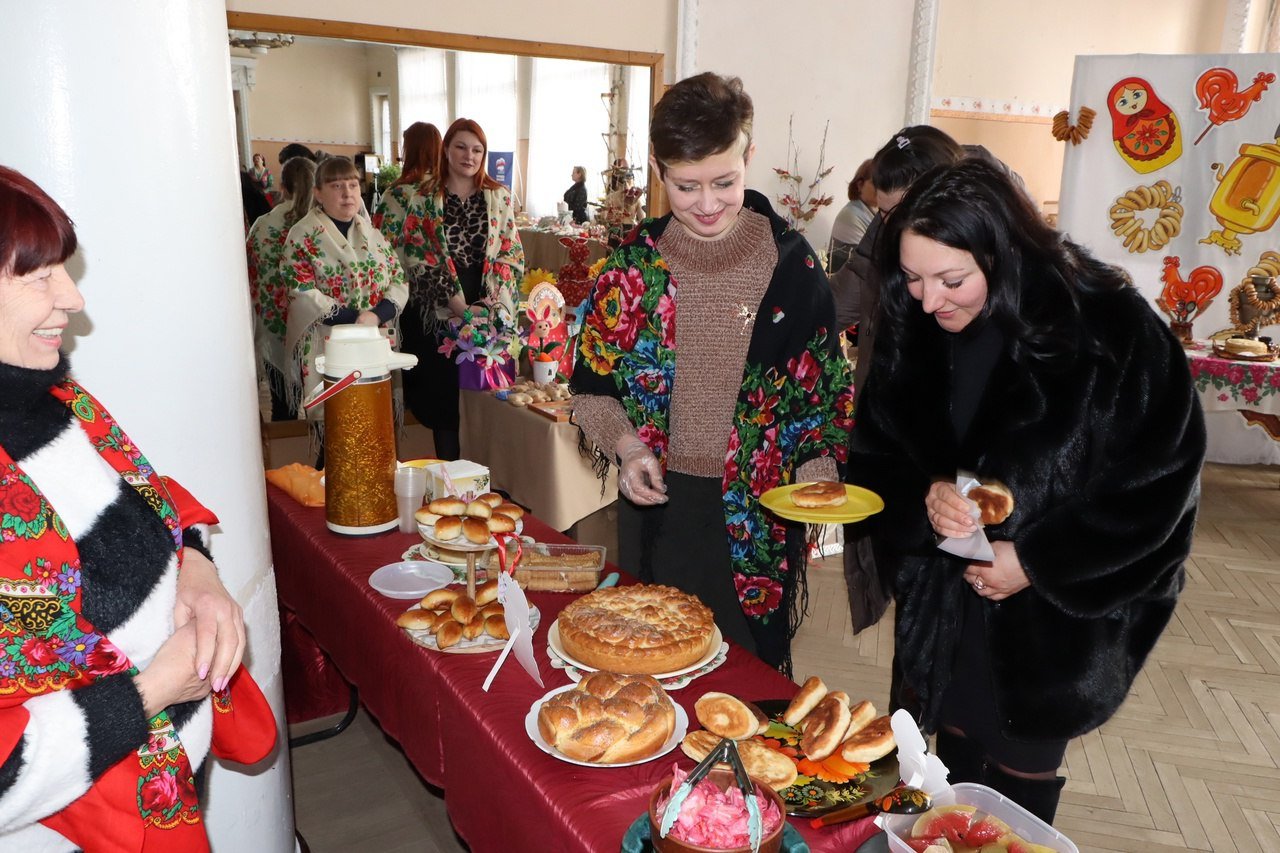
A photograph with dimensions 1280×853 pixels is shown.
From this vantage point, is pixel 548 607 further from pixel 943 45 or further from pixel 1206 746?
pixel 943 45

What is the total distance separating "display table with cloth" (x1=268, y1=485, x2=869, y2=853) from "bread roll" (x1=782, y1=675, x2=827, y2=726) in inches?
4.3

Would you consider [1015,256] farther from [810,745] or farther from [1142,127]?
[1142,127]

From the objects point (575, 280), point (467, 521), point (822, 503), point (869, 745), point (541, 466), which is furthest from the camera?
point (575, 280)

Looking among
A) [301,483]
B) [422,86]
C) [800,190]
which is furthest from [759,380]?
[800,190]

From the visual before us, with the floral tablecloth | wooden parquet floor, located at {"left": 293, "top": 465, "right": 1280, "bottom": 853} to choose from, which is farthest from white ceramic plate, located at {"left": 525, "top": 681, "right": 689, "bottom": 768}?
the floral tablecloth

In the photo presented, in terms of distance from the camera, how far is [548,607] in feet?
5.79

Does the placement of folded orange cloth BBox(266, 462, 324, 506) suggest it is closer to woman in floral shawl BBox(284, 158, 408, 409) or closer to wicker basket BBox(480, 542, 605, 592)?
wicker basket BBox(480, 542, 605, 592)

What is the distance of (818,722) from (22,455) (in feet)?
3.30

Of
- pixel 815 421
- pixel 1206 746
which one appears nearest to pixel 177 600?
pixel 815 421

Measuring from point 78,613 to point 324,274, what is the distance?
313 centimetres

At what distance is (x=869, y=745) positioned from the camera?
121 centimetres

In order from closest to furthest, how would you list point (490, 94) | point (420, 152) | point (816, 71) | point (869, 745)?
point (869, 745) → point (420, 152) → point (490, 94) → point (816, 71)

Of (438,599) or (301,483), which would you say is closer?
(438,599)

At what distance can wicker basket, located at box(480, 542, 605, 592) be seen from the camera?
1.81 metres
